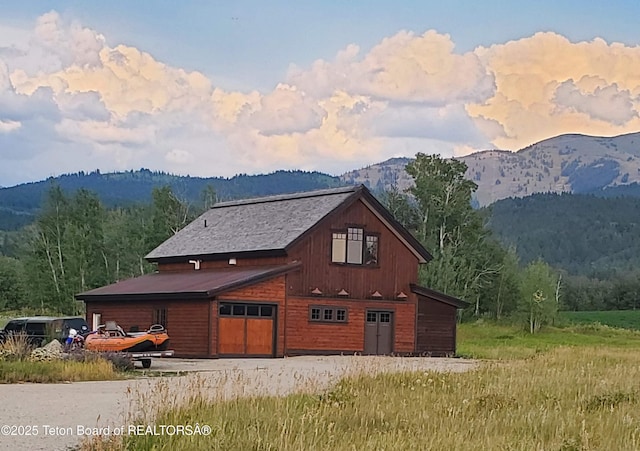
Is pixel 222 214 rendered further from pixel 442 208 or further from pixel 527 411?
pixel 527 411

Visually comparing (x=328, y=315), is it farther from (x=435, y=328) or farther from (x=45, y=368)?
(x=45, y=368)

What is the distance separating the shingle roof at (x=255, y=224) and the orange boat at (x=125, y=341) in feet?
34.4

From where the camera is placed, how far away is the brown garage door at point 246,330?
38.1m

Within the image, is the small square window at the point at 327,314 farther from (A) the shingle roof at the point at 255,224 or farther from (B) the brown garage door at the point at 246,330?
(A) the shingle roof at the point at 255,224

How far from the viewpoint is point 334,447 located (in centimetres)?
1212

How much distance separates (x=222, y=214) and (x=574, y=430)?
37562 millimetres

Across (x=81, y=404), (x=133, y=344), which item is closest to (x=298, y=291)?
(x=133, y=344)

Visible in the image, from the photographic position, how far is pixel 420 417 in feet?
46.9

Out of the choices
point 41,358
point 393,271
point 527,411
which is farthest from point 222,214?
point 527,411

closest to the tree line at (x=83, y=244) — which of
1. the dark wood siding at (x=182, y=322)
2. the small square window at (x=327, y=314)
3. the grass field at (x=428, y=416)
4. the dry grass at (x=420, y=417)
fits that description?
the dark wood siding at (x=182, y=322)

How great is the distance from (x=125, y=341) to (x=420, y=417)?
17.8 meters

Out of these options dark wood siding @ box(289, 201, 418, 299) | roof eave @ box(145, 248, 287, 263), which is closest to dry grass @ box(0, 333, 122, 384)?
roof eave @ box(145, 248, 287, 263)

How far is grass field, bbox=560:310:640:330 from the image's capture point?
89.8m

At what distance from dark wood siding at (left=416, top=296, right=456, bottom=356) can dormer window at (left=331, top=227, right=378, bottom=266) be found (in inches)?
129
